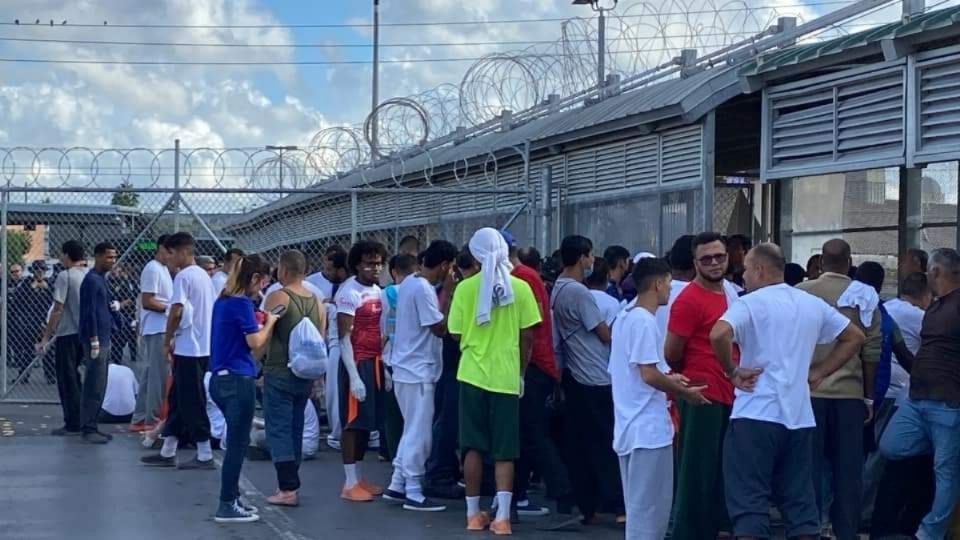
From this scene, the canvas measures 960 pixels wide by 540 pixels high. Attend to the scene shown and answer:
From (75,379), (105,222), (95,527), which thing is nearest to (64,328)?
(75,379)

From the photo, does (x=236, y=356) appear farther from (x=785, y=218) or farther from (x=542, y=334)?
(x=785, y=218)

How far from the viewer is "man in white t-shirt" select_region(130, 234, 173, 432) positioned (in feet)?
41.1

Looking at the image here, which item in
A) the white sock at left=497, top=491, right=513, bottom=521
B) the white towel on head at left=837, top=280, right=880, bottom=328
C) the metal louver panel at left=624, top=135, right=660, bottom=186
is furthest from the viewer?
the metal louver panel at left=624, top=135, right=660, bottom=186

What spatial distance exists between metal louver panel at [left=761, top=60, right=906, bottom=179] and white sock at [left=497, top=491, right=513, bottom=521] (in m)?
4.15

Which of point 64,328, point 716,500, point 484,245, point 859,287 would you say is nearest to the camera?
point 716,500

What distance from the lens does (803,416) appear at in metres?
6.70

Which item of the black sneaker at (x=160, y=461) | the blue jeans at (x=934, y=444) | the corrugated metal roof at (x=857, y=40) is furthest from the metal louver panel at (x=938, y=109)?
the black sneaker at (x=160, y=461)

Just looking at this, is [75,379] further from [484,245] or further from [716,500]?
[716,500]

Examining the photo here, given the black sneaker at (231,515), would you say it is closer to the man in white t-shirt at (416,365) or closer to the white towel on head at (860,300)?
the man in white t-shirt at (416,365)

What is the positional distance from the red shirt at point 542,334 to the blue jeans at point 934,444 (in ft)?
7.13

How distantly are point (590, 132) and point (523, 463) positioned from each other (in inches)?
241

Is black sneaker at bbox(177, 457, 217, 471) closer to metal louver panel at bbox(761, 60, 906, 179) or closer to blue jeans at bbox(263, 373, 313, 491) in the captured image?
blue jeans at bbox(263, 373, 313, 491)

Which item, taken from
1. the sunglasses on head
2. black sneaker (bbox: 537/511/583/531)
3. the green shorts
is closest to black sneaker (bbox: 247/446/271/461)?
black sneaker (bbox: 537/511/583/531)

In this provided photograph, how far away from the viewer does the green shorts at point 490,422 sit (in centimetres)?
869
